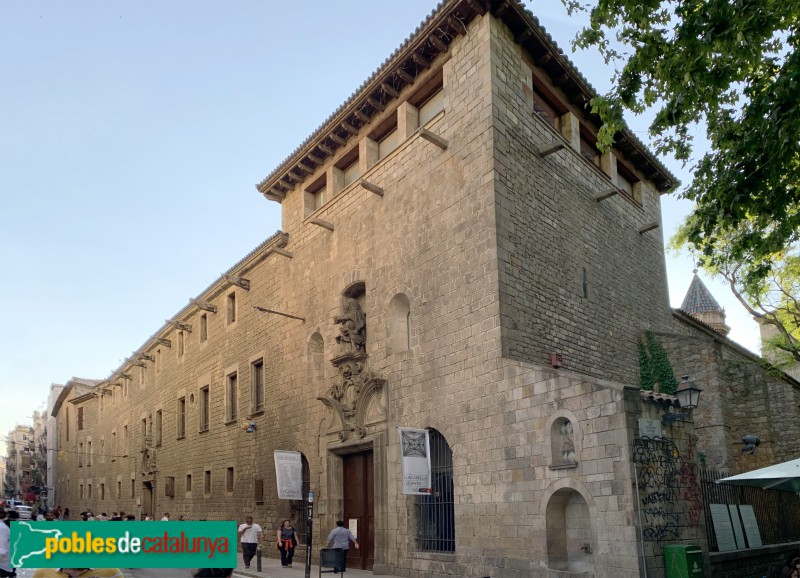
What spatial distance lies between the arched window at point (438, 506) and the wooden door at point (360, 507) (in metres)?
2.22

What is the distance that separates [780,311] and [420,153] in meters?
11.2

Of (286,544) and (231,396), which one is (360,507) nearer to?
(286,544)

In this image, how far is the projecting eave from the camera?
1565 cm

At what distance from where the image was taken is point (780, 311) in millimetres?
20641

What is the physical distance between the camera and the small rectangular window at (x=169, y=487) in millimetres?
30328

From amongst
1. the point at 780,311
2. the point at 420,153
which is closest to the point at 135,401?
the point at 420,153

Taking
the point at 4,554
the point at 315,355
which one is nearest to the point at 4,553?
the point at 4,554

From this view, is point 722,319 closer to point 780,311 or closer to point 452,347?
point 780,311

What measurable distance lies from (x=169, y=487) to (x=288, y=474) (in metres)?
14.2

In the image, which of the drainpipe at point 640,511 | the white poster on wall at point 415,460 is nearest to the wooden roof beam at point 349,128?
the white poster on wall at point 415,460

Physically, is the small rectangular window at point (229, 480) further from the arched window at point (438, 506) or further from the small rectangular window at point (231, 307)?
the arched window at point (438, 506)

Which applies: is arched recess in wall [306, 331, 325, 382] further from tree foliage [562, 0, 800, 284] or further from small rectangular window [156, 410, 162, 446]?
small rectangular window [156, 410, 162, 446]

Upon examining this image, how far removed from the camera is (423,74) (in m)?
17.0

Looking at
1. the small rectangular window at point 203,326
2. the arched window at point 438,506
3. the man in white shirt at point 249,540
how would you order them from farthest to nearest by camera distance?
the small rectangular window at point 203,326, the man in white shirt at point 249,540, the arched window at point 438,506
